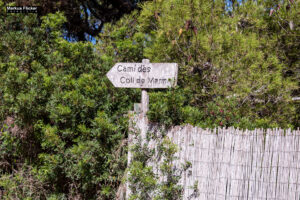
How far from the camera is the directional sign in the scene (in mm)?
3551

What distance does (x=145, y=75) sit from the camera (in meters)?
3.62

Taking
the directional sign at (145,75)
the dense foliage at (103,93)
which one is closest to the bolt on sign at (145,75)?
the directional sign at (145,75)

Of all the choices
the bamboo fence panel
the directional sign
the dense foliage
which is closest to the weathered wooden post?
the directional sign

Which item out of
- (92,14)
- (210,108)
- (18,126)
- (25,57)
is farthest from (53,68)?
(92,14)

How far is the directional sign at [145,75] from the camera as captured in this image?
3.55 metres

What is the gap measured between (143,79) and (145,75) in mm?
56

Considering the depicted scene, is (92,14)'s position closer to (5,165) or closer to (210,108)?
(5,165)

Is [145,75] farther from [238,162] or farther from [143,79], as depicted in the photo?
[238,162]

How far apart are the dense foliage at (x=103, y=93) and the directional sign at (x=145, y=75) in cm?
15

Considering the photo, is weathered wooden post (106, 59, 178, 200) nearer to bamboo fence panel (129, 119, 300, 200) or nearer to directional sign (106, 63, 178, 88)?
directional sign (106, 63, 178, 88)

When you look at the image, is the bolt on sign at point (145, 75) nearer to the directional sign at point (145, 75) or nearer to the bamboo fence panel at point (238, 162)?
the directional sign at point (145, 75)

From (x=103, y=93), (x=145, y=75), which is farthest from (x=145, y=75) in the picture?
(x=103, y=93)

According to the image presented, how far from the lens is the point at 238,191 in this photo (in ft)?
9.91

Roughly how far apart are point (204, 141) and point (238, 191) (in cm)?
62
